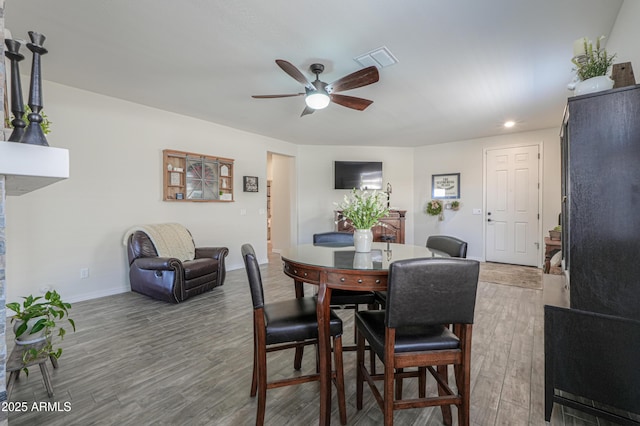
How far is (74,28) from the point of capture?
2.29 meters

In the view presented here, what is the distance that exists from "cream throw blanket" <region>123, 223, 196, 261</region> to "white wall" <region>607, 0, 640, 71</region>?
465 centimetres

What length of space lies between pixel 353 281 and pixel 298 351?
838mm

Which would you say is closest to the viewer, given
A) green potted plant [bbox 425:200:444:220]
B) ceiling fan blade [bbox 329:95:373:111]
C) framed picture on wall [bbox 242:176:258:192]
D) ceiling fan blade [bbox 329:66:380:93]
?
ceiling fan blade [bbox 329:66:380:93]

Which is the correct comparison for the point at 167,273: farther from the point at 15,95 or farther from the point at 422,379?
the point at 422,379

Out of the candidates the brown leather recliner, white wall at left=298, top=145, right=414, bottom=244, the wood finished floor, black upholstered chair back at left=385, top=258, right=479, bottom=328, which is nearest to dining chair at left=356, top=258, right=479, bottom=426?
black upholstered chair back at left=385, top=258, right=479, bottom=328

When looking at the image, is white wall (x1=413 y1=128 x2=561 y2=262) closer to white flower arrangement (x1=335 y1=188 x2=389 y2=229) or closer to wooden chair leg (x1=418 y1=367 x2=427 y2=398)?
white flower arrangement (x1=335 y1=188 x2=389 y2=229)

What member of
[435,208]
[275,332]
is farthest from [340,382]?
[435,208]

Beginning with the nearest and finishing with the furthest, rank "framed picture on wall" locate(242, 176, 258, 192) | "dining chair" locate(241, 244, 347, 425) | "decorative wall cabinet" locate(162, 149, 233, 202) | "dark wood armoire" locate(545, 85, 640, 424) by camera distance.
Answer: "dark wood armoire" locate(545, 85, 640, 424), "dining chair" locate(241, 244, 347, 425), "decorative wall cabinet" locate(162, 149, 233, 202), "framed picture on wall" locate(242, 176, 258, 192)

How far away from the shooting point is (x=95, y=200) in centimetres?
368

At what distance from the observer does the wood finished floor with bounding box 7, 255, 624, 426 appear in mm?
1623

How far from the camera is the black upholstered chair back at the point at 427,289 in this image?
51.1 inches

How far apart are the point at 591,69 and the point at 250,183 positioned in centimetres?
488

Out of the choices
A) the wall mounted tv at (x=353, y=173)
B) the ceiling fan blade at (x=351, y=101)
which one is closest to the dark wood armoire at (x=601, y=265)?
the ceiling fan blade at (x=351, y=101)

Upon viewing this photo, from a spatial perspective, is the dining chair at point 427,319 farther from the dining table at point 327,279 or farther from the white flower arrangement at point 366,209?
the white flower arrangement at point 366,209
